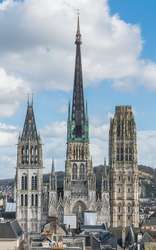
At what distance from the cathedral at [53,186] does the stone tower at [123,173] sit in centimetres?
248

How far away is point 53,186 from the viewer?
571 ft

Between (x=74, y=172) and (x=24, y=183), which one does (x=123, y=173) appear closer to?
(x=74, y=172)

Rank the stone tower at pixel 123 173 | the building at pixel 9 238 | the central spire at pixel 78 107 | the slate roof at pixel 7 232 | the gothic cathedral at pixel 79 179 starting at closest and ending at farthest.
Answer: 1. the building at pixel 9 238
2. the slate roof at pixel 7 232
3. the gothic cathedral at pixel 79 179
4. the stone tower at pixel 123 173
5. the central spire at pixel 78 107

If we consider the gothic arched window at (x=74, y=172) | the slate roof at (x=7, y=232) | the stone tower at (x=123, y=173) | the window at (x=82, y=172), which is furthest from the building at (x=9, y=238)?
the stone tower at (x=123, y=173)

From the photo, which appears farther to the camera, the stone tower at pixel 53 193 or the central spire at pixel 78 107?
the central spire at pixel 78 107

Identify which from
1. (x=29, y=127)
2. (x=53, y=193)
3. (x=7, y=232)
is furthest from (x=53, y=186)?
(x=7, y=232)

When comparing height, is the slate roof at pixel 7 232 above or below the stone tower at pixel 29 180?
below

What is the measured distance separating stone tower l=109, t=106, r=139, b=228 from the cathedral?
248cm

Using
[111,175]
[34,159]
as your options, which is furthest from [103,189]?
[34,159]

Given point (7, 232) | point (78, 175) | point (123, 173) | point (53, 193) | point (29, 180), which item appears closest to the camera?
point (7, 232)

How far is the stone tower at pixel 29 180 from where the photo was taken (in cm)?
17075

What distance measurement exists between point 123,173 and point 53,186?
48.0 feet

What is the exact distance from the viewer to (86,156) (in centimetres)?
17562

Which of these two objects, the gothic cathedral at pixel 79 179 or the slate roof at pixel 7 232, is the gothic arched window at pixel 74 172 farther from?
the slate roof at pixel 7 232
